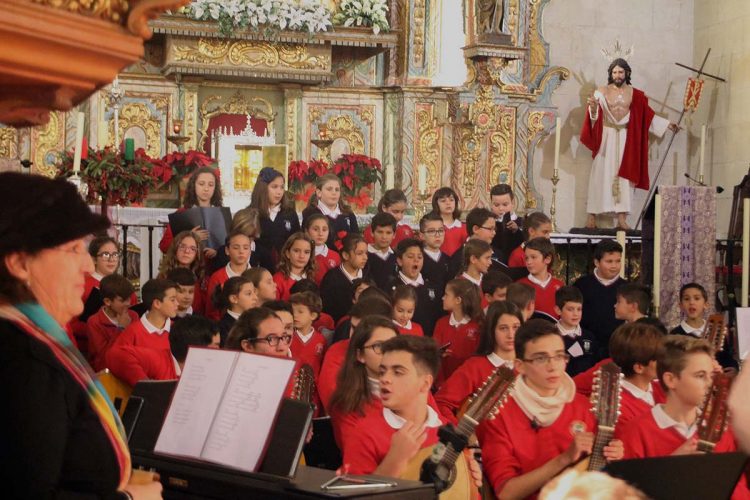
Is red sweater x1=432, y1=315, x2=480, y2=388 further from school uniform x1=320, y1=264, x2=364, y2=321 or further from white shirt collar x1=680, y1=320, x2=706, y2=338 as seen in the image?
white shirt collar x1=680, y1=320, x2=706, y2=338

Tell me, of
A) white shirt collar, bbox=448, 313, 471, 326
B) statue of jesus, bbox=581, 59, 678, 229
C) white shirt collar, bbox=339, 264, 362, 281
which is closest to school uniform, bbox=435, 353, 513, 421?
white shirt collar, bbox=448, 313, 471, 326

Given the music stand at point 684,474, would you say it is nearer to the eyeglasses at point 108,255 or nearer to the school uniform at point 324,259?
the eyeglasses at point 108,255

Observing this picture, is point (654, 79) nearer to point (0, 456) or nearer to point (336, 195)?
point (336, 195)

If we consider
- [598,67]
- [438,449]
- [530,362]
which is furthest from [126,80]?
[438,449]

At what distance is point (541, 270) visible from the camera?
839 centimetres

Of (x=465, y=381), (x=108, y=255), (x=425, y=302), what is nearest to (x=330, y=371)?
(x=465, y=381)

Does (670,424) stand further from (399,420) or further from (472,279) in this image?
(472,279)

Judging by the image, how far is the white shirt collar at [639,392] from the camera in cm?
530

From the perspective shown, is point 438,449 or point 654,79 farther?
point 654,79

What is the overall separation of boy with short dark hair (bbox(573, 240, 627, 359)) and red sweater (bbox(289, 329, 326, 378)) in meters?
2.17

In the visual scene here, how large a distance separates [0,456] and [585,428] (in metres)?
2.67

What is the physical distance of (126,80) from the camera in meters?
11.7

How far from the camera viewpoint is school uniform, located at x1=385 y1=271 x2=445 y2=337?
810 centimetres

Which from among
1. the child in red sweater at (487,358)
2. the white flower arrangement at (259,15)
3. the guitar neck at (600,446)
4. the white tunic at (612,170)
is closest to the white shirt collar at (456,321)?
the child in red sweater at (487,358)
